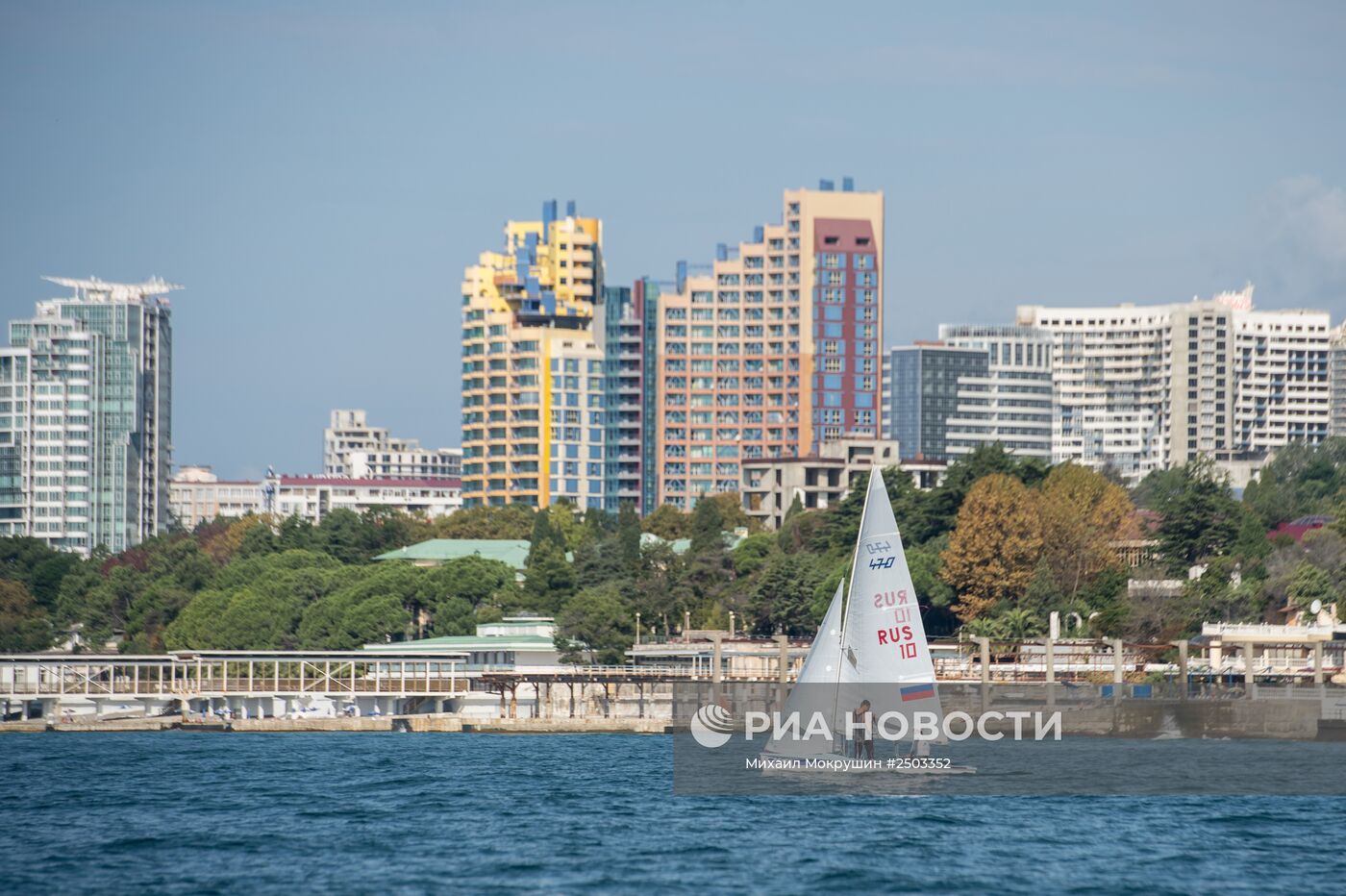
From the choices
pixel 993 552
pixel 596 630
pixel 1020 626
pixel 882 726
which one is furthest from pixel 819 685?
pixel 596 630

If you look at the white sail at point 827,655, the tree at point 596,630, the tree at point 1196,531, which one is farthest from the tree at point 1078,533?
the white sail at point 827,655

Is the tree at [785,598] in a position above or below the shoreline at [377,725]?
Result: above

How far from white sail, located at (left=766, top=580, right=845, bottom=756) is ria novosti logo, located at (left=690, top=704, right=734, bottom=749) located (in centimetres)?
2590

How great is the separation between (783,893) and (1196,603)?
6984cm

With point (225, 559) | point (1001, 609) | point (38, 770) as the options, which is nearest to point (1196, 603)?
point (1001, 609)

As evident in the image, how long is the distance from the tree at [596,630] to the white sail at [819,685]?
56.0m

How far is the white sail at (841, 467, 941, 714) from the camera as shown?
2327 inches

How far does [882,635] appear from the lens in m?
59.2

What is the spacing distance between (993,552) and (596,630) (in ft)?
76.4

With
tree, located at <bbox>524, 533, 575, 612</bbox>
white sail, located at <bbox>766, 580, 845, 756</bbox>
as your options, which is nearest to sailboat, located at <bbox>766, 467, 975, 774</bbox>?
white sail, located at <bbox>766, 580, 845, 756</bbox>

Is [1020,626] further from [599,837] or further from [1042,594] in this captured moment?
[599,837]

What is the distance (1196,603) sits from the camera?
358ft

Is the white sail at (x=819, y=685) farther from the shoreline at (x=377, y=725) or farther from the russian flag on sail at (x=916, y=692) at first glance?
the shoreline at (x=377, y=725)

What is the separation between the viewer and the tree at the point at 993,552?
116 meters
